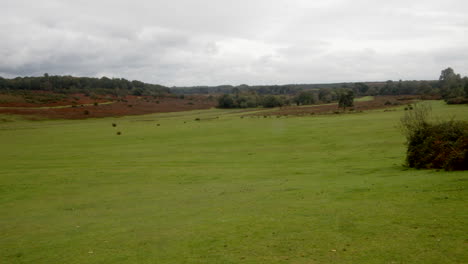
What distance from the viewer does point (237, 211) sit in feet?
53.3

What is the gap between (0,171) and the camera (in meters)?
34.0

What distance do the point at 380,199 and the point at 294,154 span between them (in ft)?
80.0

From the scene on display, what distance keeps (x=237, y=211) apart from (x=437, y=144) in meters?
15.8

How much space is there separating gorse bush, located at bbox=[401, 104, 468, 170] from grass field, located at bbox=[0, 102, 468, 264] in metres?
1.39

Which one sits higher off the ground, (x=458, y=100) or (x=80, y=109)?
(x=458, y=100)

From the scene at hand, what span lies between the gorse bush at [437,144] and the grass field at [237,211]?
1394 mm

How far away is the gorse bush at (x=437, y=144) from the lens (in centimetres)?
2236

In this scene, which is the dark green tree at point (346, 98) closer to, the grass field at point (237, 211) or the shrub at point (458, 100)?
the shrub at point (458, 100)

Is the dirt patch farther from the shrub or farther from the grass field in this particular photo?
the shrub

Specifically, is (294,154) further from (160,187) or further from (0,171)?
(0,171)

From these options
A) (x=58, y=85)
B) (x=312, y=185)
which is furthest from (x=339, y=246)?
(x=58, y=85)

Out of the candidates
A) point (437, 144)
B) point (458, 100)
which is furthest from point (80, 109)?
point (437, 144)

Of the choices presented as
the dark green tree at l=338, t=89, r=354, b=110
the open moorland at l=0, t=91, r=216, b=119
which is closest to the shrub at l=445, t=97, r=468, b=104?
the dark green tree at l=338, t=89, r=354, b=110

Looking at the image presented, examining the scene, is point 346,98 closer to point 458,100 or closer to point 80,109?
point 458,100
